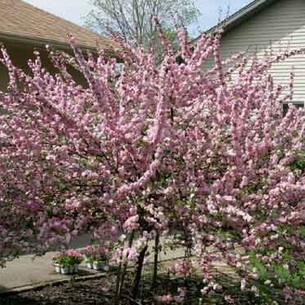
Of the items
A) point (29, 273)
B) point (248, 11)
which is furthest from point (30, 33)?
point (248, 11)

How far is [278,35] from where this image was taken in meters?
19.7

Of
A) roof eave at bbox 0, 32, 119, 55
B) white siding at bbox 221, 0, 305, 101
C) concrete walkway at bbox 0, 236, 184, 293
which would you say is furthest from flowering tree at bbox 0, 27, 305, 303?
white siding at bbox 221, 0, 305, 101

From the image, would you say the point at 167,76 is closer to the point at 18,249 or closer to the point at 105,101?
the point at 105,101

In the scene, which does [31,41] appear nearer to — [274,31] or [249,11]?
[249,11]

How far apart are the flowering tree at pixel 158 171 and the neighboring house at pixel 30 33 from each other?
4547mm

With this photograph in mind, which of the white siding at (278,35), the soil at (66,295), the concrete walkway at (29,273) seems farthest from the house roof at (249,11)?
the soil at (66,295)

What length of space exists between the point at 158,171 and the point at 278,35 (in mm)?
15619

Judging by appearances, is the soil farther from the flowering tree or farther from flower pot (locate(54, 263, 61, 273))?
the flowering tree

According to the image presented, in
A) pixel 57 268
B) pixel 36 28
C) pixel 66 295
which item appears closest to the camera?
pixel 66 295

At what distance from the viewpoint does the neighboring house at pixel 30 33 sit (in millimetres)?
11086

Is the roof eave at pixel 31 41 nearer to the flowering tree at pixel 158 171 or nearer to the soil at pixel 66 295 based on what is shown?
the soil at pixel 66 295

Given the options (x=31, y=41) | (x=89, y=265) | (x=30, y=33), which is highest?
(x=30, y=33)

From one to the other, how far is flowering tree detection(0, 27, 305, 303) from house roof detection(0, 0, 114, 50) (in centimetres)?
489

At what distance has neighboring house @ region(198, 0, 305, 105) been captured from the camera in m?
19.0
